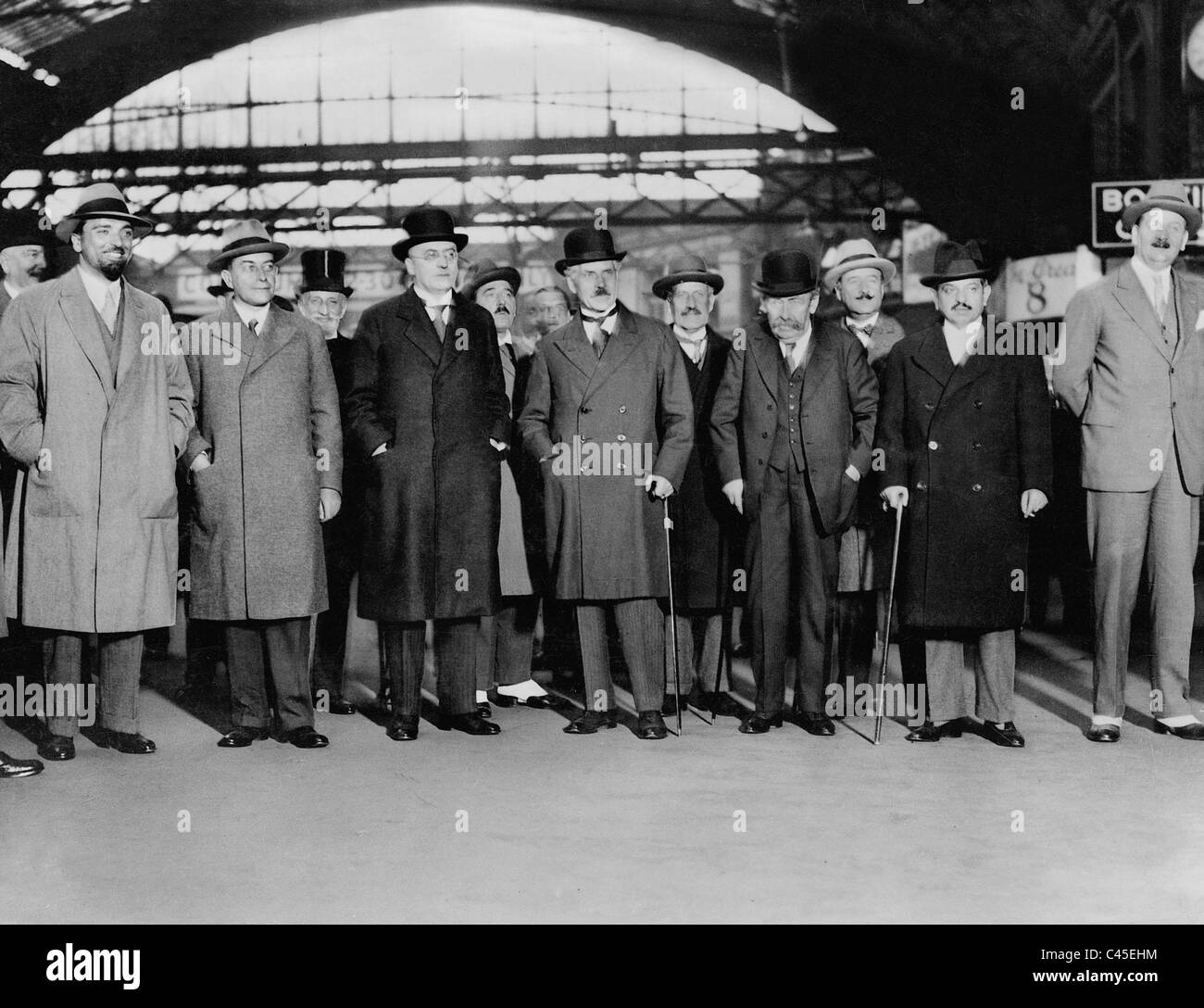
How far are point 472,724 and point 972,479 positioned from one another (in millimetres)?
2097

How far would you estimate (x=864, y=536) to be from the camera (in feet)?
18.2

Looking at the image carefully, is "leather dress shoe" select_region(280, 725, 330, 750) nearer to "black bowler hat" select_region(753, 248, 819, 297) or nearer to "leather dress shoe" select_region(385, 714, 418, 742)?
"leather dress shoe" select_region(385, 714, 418, 742)

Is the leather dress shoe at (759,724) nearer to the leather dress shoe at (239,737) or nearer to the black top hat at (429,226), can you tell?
the leather dress shoe at (239,737)

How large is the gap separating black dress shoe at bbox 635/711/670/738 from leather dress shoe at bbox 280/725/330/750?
118cm

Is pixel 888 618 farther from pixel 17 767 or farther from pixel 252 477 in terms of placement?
pixel 17 767

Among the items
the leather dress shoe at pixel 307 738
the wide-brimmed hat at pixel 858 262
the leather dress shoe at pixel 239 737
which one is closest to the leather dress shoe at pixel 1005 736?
the wide-brimmed hat at pixel 858 262

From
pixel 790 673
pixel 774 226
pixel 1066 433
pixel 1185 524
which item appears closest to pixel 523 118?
pixel 774 226

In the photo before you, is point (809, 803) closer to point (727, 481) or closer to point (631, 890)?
point (631, 890)

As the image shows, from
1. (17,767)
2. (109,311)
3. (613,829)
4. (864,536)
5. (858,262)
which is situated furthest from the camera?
(858,262)

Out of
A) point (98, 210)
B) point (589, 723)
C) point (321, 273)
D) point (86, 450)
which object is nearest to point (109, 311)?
point (98, 210)

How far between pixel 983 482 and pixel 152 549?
3047 millimetres

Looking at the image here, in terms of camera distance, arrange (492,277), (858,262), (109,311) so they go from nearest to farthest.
Result: (109,311) < (858,262) < (492,277)

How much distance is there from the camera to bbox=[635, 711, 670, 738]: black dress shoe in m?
5.18

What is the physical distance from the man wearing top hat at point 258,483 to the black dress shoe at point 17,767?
69 centimetres
